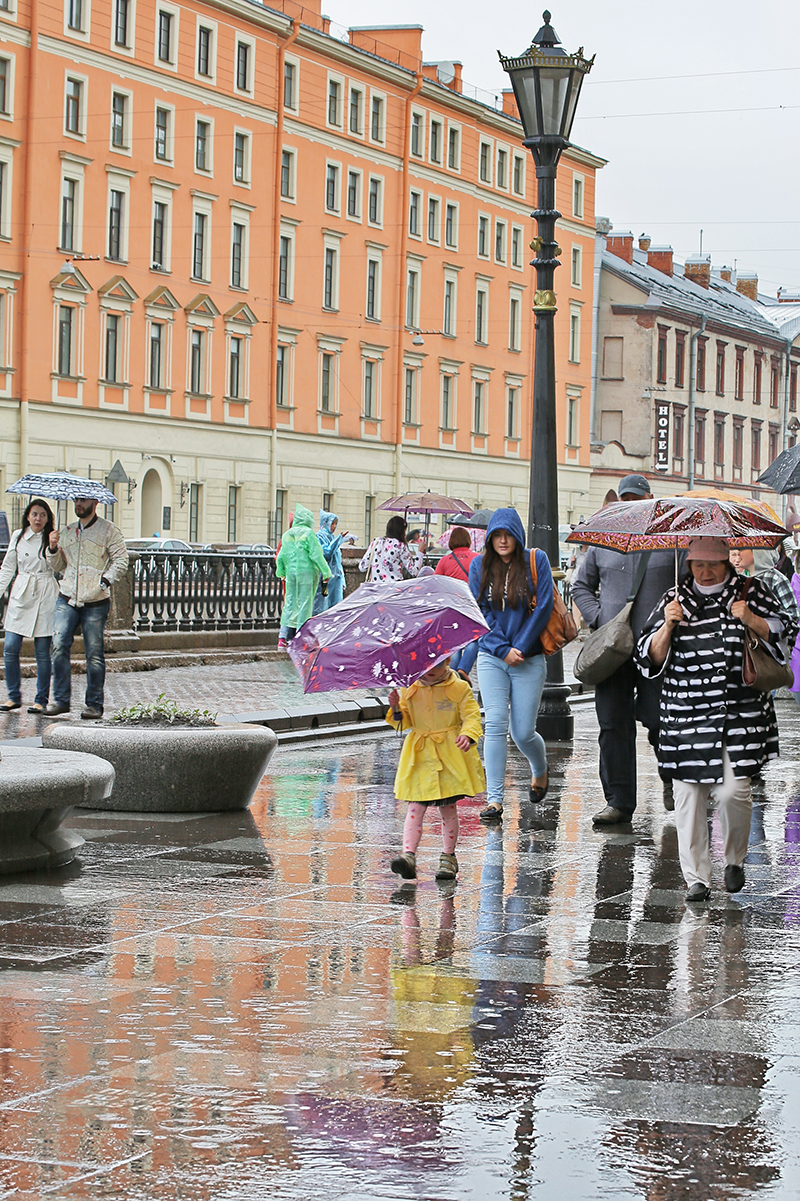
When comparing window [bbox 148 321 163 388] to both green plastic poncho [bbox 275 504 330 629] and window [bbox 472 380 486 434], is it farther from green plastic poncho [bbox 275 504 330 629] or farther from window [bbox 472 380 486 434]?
green plastic poncho [bbox 275 504 330 629]

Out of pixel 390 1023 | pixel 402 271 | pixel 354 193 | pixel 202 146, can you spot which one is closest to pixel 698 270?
pixel 402 271

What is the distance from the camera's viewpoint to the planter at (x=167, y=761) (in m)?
10.5

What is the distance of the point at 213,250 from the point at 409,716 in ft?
154

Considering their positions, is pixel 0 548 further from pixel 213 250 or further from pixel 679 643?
pixel 213 250

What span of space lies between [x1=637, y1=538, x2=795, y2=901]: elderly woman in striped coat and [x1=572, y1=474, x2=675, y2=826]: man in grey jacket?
85.6 inches

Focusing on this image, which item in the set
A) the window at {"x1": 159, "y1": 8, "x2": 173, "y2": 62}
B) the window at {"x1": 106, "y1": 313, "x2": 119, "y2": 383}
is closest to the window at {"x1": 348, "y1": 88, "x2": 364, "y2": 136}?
the window at {"x1": 159, "y1": 8, "x2": 173, "y2": 62}

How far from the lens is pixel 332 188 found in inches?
2336

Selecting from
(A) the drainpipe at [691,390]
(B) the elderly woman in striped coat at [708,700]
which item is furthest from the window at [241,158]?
(B) the elderly woman in striped coat at [708,700]

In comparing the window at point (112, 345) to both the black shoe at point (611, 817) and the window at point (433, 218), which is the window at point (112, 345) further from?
the black shoe at point (611, 817)

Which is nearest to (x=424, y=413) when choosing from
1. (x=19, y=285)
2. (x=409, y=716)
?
(x=19, y=285)

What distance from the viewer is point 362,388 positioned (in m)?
60.9

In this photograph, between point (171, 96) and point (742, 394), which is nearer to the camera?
point (171, 96)

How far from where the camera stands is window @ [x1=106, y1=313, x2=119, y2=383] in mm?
49906

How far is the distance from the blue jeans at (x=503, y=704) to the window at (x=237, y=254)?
1784 inches
